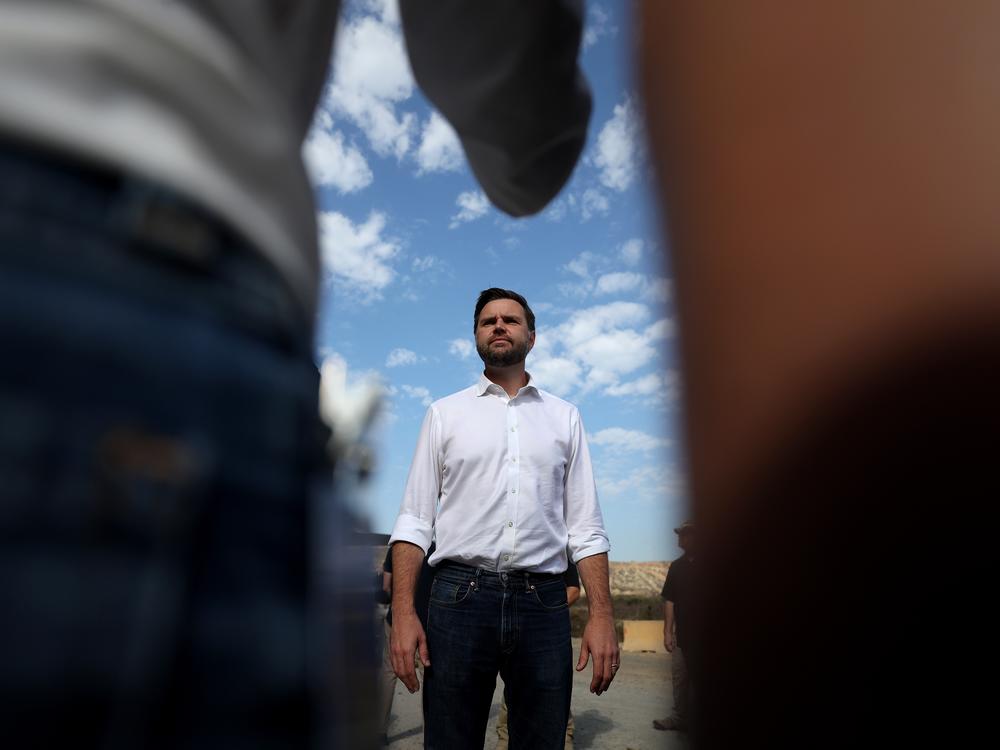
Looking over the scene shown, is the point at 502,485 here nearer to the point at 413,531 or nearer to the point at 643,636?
the point at 413,531

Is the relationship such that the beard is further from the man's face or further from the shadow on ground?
the shadow on ground

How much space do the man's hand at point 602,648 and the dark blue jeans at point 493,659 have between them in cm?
18

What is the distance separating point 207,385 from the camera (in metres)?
0.50

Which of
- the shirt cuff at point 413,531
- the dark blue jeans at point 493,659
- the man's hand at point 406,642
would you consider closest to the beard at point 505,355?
the shirt cuff at point 413,531

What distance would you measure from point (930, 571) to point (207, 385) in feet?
1.42

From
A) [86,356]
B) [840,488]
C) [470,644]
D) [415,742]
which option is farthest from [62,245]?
[415,742]

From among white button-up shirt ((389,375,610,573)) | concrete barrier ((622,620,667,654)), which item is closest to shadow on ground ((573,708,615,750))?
white button-up shirt ((389,375,610,573))

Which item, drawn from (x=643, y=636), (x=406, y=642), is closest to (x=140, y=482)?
(x=406, y=642)

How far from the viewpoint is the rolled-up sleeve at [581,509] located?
2750 mm

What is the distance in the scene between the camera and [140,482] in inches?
17.8

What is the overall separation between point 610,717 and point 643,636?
6373mm

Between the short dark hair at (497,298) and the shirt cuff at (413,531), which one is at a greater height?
the short dark hair at (497,298)

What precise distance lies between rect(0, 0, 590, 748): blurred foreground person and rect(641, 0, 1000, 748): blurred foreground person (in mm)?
315

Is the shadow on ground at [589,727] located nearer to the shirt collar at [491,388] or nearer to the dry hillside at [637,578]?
the shirt collar at [491,388]
